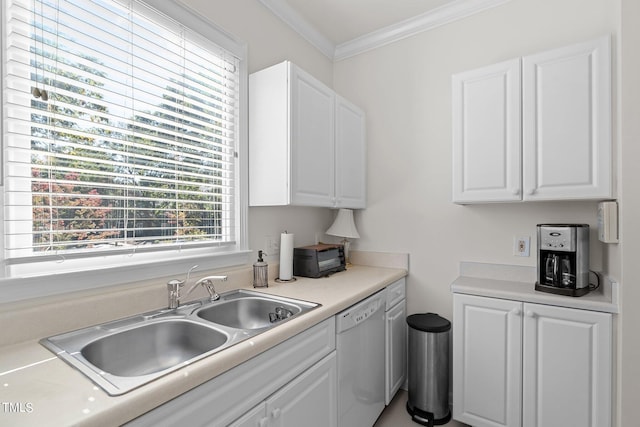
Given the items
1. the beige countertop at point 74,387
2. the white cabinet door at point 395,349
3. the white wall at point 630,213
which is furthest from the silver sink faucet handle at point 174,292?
the white wall at point 630,213

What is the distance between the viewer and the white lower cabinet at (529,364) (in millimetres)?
1587

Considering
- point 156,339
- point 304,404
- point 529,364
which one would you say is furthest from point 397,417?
point 156,339

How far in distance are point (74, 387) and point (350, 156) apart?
2.06m

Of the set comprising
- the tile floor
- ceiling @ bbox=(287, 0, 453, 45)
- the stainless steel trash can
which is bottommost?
the tile floor

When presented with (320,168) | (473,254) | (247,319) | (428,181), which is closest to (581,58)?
(428,181)

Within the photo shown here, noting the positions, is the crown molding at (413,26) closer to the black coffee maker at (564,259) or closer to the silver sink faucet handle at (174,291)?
the black coffee maker at (564,259)

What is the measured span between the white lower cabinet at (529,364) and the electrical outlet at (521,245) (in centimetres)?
44

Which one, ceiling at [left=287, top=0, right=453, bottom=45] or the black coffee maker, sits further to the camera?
ceiling at [left=287, top=0, right=453, bottom=45]

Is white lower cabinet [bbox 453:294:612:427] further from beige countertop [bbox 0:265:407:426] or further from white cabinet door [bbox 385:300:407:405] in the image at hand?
beige countertop [bbox 0:265:407:426]

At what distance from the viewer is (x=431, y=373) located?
2.08 meters

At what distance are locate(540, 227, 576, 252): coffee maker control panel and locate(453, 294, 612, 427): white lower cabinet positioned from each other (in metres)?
0.33

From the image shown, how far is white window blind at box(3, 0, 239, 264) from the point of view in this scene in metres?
1.13

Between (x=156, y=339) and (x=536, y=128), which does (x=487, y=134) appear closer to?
(x=536, y=128)

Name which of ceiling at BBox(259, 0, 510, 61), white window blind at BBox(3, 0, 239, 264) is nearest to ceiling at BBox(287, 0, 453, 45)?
ceiling at BBox(259, 0, 510, 61)
